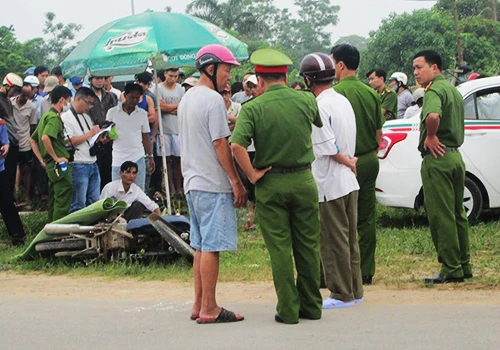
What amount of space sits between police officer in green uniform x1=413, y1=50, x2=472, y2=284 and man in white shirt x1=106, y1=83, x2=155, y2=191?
4598mm

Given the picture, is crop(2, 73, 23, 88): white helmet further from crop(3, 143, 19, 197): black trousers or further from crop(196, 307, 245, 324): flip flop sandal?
crop(196, 307, 245, 324): flip flop sandal

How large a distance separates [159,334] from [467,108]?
5.99 meters

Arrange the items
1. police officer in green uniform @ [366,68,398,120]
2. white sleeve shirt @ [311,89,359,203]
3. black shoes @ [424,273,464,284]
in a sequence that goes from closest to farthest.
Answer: white sleeve shirt @ [311,89,359,203]
black shoes @ [424,273,464,284]
police officer in green uniform @ [366,68,398,120]

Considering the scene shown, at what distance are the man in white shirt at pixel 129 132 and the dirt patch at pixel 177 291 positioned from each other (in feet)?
8.65

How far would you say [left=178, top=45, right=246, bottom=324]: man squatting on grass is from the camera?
20.9 ft

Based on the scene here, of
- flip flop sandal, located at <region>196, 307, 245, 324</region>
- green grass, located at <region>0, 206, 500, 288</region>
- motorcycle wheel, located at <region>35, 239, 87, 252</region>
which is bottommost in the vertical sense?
green grass, located at <region>0, 206, 500, 288</region>

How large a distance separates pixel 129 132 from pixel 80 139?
76 centimetres

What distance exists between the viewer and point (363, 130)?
7.74 meters

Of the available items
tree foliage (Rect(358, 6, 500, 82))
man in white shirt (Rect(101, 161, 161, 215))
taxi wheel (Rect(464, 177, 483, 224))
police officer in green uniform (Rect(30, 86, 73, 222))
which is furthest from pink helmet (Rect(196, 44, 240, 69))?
tree foliage (Rect(358, 6, 500, 82))

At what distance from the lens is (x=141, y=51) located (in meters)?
10.3

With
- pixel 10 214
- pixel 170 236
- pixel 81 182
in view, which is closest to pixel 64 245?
pixel 170 236

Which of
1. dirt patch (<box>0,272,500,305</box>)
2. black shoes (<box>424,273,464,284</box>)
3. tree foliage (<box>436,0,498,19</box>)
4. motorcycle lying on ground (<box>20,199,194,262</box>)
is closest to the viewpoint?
dirt patch (<box>0,272,500,305</box>)

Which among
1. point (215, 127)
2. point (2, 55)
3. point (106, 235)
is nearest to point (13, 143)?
point (106, 235)

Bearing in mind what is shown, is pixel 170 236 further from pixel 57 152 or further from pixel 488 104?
pixel 488 104
